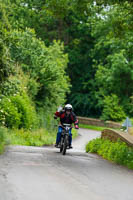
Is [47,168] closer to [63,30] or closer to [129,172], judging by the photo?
Result: [129,172]

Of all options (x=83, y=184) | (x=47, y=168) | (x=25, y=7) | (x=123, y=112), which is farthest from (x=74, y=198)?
(x=25, y=7)

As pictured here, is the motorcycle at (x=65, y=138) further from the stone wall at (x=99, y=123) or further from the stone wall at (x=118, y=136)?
the stone wall at (x=99, y=123)

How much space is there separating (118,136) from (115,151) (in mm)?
1999

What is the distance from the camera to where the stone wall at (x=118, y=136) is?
48.3 feet

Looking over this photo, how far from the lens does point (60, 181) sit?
28.0 feet

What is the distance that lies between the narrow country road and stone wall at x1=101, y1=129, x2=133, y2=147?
9.94 feet

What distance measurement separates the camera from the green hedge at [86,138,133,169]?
12.8 m

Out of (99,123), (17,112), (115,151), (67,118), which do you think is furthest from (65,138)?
(99,123)

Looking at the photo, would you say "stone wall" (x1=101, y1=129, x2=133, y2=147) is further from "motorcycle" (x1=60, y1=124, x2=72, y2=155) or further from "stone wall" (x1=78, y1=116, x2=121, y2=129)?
"stone wall" (x1=78, y1=116, x2=121, y2=129)

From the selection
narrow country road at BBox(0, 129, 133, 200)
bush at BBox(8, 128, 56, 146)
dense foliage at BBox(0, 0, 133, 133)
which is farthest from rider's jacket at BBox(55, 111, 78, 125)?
bush at BBox(8, 128, 56, 146)

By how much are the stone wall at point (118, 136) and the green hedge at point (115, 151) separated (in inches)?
6.8

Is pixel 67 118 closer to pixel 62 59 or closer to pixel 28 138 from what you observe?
pixel 28 138

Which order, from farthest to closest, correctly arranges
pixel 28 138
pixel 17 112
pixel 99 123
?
1. pixel 99 123
2. pixel 17 112
3. pixel 28 138


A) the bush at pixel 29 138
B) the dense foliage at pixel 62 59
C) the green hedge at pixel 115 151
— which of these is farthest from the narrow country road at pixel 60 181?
the bush at pixel 29 138
